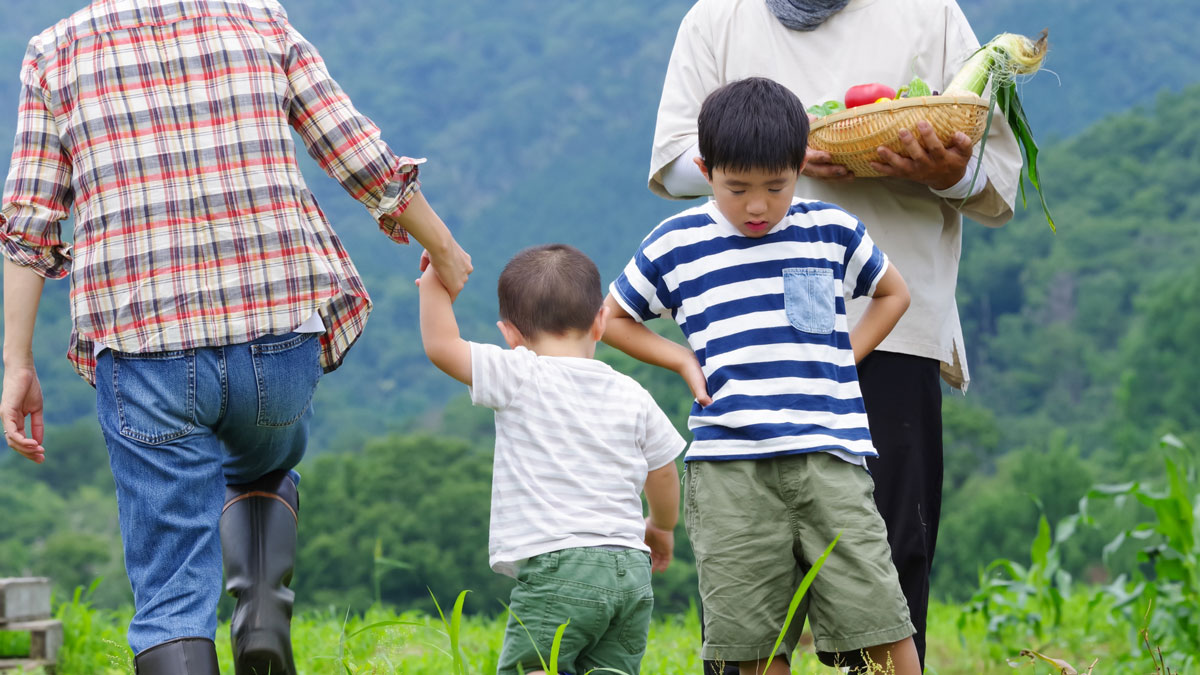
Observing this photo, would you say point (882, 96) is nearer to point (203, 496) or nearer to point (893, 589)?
point (893, 589)

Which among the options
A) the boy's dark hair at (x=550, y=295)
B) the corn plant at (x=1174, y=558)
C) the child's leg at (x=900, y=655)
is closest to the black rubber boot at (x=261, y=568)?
the boy's dark hair at (x=550, y=295)

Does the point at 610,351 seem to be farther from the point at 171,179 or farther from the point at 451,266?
the point at 171,179

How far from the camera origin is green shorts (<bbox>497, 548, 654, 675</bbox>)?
2.23 m

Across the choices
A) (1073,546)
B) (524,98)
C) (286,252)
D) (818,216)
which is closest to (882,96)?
(818,216)

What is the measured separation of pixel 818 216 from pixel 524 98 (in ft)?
244

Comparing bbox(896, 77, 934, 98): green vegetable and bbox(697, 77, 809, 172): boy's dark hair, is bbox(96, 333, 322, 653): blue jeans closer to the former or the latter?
bbox(697, 77, 809, 172): boy's dark hair

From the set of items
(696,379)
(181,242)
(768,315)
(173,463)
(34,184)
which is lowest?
(173,463)

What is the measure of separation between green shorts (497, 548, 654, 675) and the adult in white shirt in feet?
2.06

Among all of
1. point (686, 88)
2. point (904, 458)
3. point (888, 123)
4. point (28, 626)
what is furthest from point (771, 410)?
point (28, 626)

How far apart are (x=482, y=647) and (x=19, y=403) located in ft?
7.61

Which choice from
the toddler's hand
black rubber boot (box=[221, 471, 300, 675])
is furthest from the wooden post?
the toddler's hand

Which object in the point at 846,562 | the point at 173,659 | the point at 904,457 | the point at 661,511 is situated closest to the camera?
the point at 173,659

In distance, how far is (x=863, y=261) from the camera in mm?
2408

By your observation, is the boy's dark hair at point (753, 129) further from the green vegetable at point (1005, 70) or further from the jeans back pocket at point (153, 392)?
the jeans back pocket at point (153, 392)
